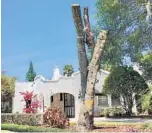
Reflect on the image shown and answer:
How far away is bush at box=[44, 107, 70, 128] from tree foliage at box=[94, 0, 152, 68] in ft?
21.8

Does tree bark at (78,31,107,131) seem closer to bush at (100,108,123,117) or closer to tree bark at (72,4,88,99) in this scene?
tree bark at (72,4,88,99)

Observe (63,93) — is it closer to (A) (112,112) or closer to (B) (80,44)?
(A) (112,112)

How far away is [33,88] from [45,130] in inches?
619

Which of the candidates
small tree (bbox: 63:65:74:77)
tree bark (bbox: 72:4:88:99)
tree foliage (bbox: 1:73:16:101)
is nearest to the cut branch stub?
tree bark (bbox: 72:4:88:99)

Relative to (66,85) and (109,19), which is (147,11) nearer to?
(109,19)

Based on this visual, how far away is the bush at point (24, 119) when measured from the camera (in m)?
19.5

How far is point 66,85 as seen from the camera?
1185 inches

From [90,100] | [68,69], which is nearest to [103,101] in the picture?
[90,100]

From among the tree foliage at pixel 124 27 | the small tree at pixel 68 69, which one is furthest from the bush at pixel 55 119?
the small tree at pixel 68 69

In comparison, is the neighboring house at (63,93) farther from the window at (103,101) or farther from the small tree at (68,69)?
the small tree at (68,69)

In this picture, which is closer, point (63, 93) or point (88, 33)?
point (88, 33)

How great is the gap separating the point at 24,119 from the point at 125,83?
834cm

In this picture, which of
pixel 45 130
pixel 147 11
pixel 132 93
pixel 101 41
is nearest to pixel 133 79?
pixel 132 93

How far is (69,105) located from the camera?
105 ft
